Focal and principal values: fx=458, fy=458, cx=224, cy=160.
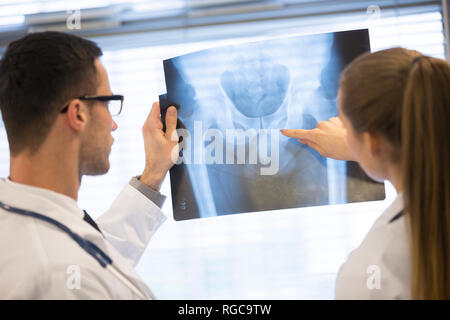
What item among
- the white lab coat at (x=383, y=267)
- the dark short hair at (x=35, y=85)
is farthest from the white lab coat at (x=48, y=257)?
the white lab coat at (x=383, y=267)

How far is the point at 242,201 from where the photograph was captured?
4.09 feet

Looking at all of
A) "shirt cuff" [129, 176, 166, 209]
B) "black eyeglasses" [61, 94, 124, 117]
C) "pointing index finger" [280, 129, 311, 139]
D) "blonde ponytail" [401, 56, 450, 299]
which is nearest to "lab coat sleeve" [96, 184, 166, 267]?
"shirt cuff" [129, 176, 166, 209]

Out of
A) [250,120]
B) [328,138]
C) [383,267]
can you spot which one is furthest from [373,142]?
[250,120]

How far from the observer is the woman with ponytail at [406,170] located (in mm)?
788

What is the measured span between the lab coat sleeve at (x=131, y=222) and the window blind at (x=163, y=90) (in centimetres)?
33

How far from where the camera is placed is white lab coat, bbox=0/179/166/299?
2.82 ft

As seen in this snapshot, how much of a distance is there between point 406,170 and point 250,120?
0.56 m

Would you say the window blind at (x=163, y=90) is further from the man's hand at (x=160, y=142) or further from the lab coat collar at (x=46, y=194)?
the lab coat collar at (x=46, y=194)

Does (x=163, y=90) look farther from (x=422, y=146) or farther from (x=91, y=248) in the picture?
(x=422, y=146)

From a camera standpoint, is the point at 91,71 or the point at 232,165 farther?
the point at 232,165

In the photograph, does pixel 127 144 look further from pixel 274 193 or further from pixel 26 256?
pixel 26 256

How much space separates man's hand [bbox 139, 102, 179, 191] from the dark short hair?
272mm
